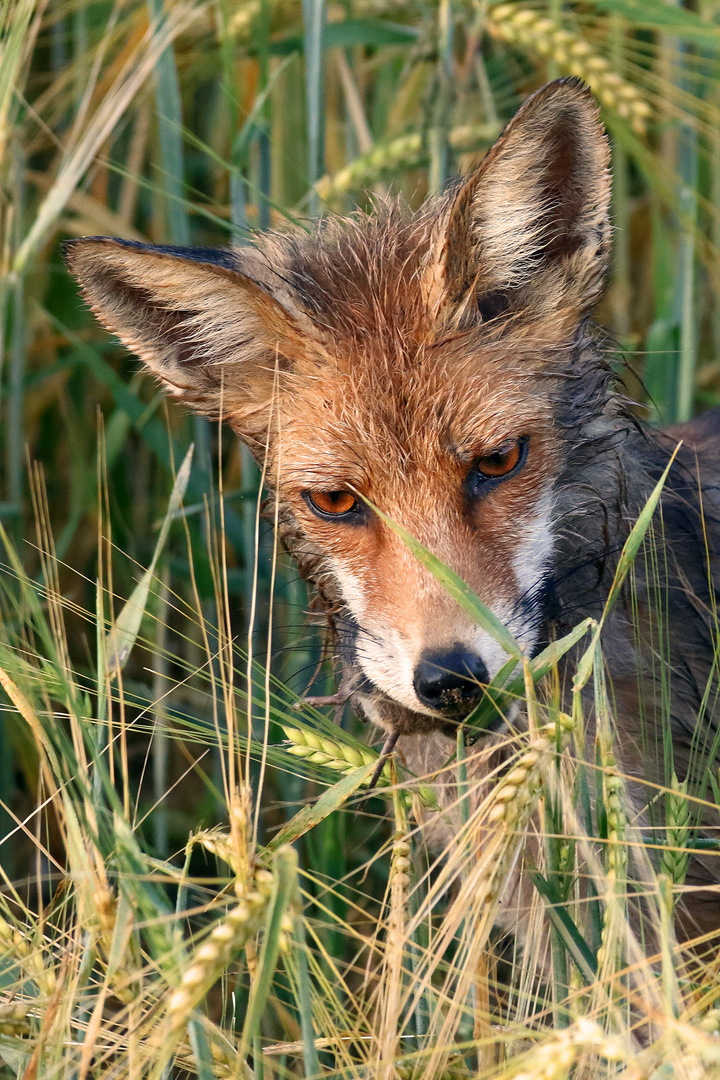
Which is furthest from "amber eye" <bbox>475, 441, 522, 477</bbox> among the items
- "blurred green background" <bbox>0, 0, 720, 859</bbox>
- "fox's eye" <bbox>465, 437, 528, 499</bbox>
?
"blurred green background" <bbox>0, 0, 720, 859</bbox>

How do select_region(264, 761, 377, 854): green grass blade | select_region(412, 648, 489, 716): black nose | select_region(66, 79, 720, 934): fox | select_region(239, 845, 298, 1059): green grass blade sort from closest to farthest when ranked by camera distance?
select_region(239, 845, 298, 1059): green grass blade → select_region(264, 761, 377, 854): green grass blade → select_region(412, 648, 489, 716): black nose → select_region(66, 79, 720, 934): fox

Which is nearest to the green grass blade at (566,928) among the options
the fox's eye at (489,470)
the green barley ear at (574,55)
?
the fox's eye at (489,470)

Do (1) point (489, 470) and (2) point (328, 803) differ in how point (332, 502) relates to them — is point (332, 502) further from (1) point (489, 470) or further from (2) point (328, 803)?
(2) point (328, 803)

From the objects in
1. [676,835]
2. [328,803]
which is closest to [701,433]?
[676,835]

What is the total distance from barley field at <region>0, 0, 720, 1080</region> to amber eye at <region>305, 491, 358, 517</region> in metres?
0.26

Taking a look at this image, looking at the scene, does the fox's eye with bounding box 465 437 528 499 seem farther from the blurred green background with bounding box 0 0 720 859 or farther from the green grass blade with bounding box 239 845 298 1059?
the green grass blade with bounding box 239 845 298 1059

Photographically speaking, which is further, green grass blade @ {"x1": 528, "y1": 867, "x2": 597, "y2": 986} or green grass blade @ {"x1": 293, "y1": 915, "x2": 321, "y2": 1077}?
green grass blade @ {"x1": 528, "y1": 867, "x2": 597, "y2": 986}

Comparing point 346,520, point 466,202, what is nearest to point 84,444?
point 346,520

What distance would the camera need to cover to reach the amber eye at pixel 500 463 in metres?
2.21

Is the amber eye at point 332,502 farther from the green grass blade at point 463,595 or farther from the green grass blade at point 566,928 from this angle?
the green grass blade at point 566,928

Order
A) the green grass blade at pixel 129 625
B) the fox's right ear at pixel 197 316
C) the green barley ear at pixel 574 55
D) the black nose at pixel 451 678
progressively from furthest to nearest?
1. the green barley ear at pixel 574 55
2. the fox's right ear at pixel 197 316
3. the green grass blade at pixel 129 625
4. the black nose at pixel 451 678

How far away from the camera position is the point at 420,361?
2.27 meters

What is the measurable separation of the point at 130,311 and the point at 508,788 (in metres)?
1.47

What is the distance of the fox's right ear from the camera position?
222 centimetres
